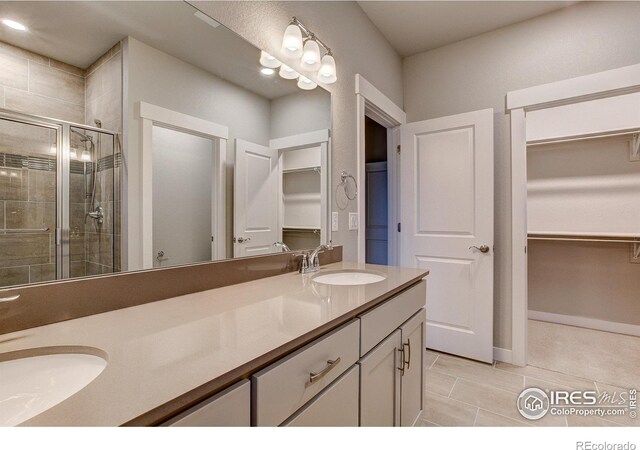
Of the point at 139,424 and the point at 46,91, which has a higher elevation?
the point at 46,91

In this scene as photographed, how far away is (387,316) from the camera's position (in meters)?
1.17

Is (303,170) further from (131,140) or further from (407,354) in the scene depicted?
(407,354)

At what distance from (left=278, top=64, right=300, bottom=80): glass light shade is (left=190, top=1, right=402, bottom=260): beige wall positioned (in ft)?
0.26

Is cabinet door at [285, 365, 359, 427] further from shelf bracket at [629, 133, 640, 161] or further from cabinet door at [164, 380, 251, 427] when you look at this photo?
shelf bracket at [629, 133, 640, 161]

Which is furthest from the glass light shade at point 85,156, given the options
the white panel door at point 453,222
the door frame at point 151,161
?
the white panel door at point 453,222

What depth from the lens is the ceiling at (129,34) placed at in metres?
0.80

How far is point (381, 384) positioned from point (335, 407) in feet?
1.08

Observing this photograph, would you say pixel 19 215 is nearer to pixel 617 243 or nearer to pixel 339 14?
pixel 339 14

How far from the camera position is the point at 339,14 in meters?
1.95

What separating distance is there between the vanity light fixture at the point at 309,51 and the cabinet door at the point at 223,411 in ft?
4.81

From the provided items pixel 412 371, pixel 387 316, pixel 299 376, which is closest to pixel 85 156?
pixel 299 376
